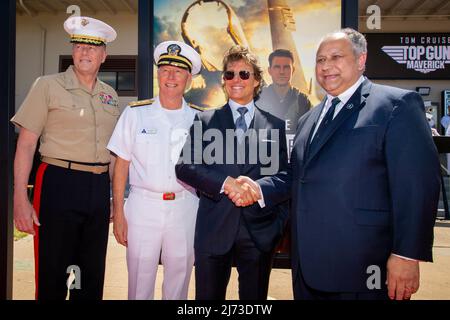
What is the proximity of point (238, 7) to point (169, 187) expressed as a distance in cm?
173

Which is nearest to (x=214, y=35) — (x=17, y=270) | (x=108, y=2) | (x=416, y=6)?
(x=17, y=270)

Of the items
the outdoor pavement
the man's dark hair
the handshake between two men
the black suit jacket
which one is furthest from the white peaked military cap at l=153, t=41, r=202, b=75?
the outdoor pavement

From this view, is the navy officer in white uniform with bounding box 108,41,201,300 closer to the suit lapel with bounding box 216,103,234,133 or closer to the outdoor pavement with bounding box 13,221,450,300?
the suit lapel with bounding box 216,103,234,133

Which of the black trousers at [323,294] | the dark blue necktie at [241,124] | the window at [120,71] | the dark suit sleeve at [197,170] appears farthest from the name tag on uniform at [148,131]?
the window at [120,71]

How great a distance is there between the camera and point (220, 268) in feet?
6.53

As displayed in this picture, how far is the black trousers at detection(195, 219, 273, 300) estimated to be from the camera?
6.42ft

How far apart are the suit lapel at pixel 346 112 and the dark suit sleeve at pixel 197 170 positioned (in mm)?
498

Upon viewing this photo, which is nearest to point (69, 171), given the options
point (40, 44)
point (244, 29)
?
point (244, 29)

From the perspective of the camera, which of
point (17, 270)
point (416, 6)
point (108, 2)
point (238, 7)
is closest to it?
point (238, 7)

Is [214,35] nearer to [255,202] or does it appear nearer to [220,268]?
[255,202]

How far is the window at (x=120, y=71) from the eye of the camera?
34.2ft

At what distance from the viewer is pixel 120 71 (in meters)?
10.6
